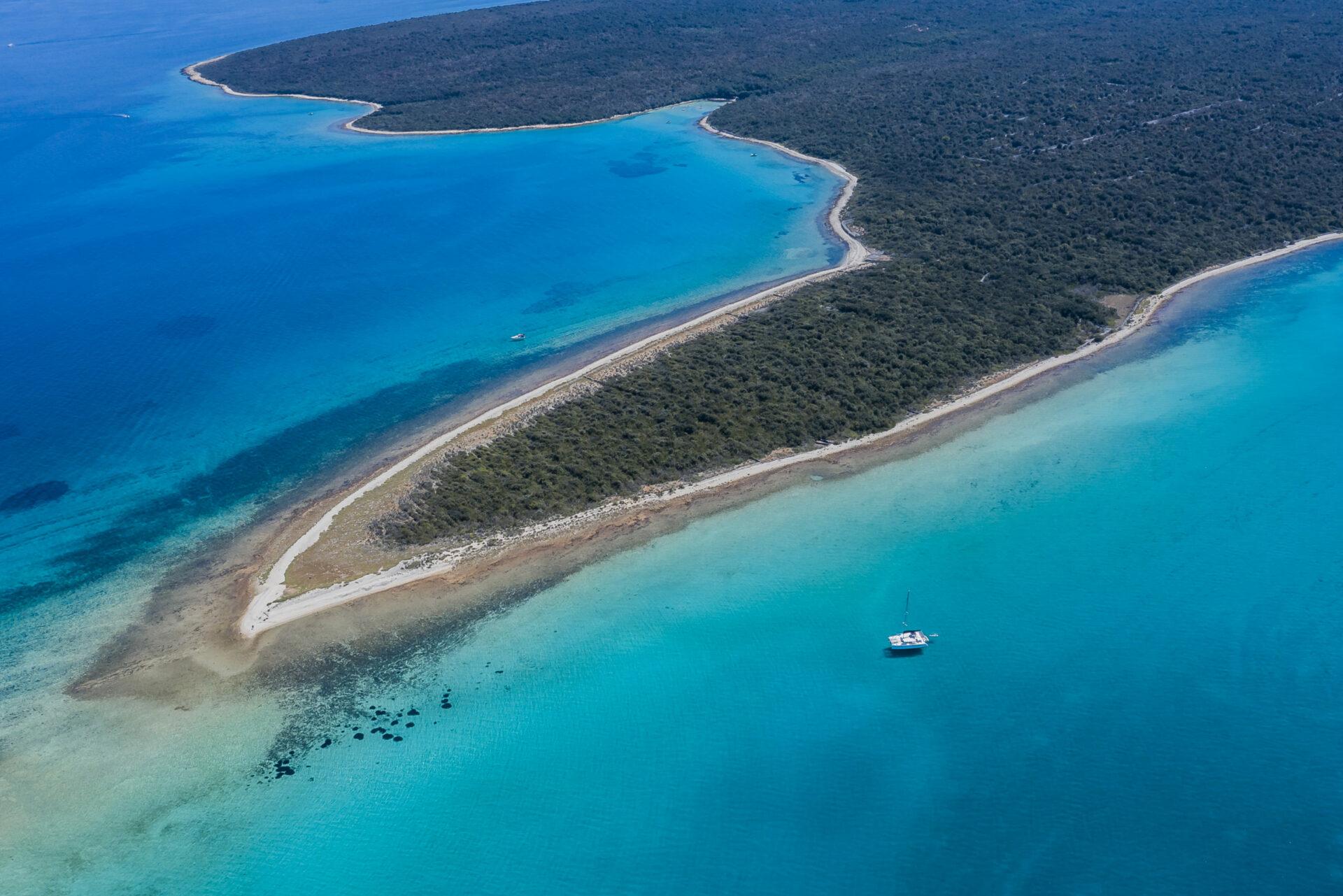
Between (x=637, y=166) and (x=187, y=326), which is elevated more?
(x=637, y=166)

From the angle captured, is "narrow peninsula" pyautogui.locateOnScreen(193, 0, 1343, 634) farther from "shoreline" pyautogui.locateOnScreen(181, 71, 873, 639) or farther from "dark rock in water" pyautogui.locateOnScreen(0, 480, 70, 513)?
"dark rock in water" pyautogui.locateOnScreen(0, 480, 70, 513)

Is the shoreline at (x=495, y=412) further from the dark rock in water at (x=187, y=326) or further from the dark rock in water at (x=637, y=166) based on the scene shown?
the dark rock in water at (x=187, y=326)

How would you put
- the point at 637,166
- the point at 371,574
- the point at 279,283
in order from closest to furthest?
the point at 371,574, the point at 279,283, the point at 637,166

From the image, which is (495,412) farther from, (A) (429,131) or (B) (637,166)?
(A) (429,131)

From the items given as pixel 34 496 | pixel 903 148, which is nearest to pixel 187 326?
pixel 34 496

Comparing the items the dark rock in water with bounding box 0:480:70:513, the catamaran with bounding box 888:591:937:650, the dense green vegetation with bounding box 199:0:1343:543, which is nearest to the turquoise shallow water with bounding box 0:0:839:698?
the dark rock in water with bounding box 0:480:70:513

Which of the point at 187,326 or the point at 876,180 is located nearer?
the point at 187,326

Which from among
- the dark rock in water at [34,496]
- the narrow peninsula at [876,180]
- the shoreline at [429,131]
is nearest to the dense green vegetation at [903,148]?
the narrow peninsula at [876,180]
